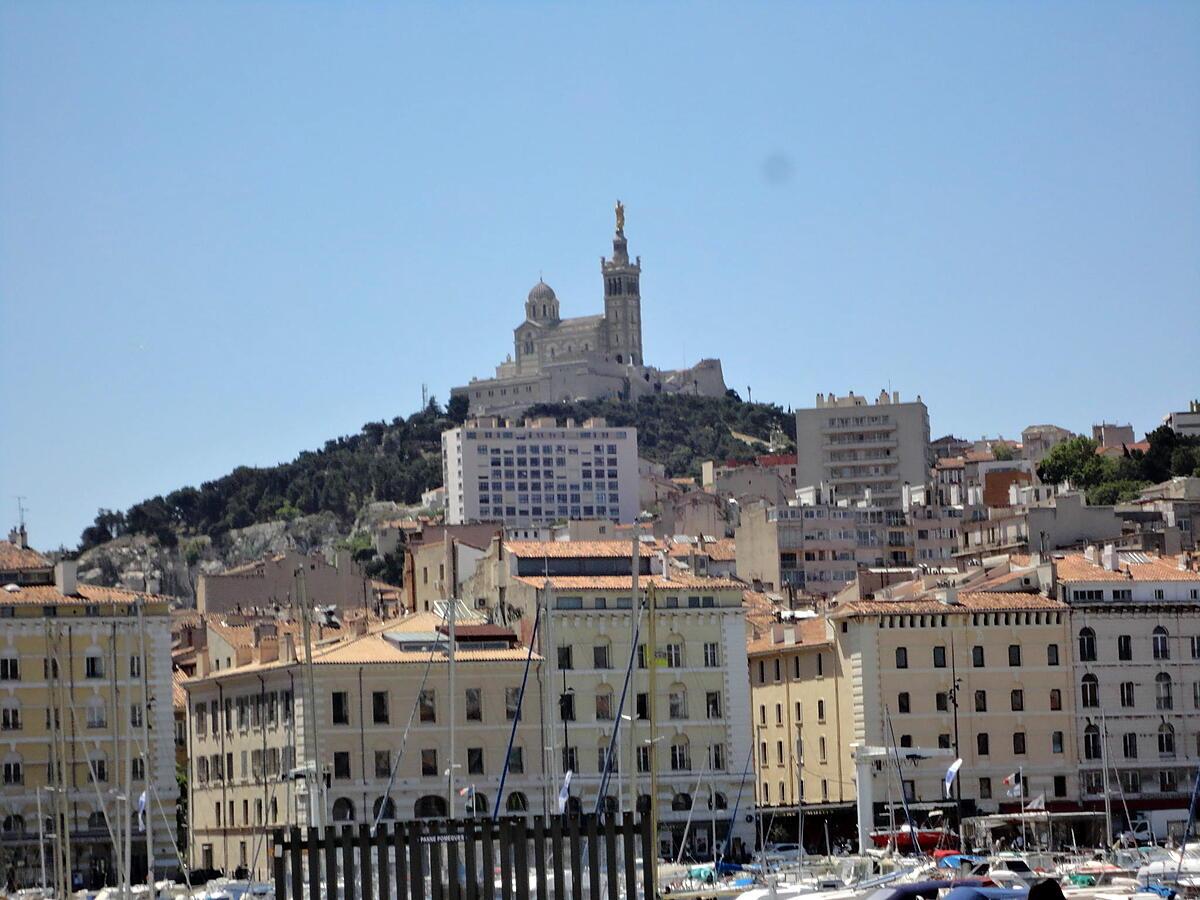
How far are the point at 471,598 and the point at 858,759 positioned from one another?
21328 mm

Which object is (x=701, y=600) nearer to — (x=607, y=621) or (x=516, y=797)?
(x=607, y=621)

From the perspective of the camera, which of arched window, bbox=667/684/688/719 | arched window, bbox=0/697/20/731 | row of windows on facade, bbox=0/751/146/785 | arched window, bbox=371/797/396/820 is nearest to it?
arched window, bbox=371/797/396/820

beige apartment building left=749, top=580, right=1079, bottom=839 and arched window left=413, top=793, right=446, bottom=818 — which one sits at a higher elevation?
beige apartment building left=749, top=580, right=1079, bottom=839

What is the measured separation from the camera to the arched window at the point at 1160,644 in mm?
96812

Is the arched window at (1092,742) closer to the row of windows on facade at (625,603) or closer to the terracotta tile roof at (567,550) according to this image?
the row of windows on facade at (625,603)

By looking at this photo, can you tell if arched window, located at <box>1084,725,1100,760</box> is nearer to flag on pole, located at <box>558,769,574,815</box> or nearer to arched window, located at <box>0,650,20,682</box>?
flag on pole, located at <box>558,769,574,815</box>

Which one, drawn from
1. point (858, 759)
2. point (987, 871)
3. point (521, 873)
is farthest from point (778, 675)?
point (521, 873)

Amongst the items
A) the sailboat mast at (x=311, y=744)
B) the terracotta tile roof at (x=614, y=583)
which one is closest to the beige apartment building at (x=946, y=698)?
the terracotta tile roof at (x=614, y=583)

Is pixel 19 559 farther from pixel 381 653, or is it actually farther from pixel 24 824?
pixel 381 653

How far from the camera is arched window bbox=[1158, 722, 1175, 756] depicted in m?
96.2

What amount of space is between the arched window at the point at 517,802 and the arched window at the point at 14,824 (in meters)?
16.1

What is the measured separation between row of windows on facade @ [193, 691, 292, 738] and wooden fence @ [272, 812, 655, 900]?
54.4 m

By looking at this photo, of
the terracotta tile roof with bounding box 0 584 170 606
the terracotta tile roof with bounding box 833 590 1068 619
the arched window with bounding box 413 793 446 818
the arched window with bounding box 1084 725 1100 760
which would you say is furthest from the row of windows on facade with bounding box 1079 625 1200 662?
the terracotta tile roof with bounding box 0 584 170 606

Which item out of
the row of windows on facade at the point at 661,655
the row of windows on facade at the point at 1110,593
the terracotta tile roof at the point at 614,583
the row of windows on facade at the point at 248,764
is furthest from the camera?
A: the row of windows on facade at the point at 1110,593
